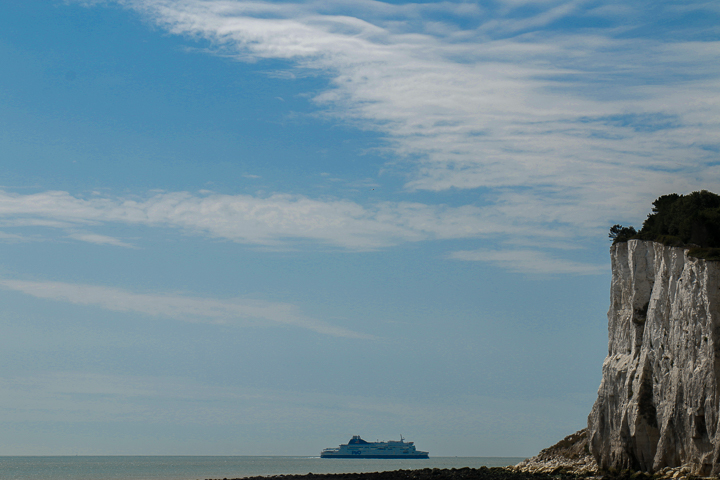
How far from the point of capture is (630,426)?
1911 inches

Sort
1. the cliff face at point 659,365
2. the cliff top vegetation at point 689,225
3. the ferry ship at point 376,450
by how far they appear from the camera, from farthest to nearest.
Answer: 1. the ferry ship at point 376,450
2. the cliff top vegetation at point 689,225
3. the cliff face at point 659,365

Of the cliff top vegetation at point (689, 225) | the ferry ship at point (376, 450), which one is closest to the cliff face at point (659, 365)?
the cliff top vegetation at point (689, 225)

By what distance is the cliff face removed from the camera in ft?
134

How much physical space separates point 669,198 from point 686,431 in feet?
70.4

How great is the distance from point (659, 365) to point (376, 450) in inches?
4870

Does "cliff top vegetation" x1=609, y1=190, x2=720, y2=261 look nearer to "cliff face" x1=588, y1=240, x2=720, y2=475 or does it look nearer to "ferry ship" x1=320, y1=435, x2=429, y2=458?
"cliff face" x1=588, y1=240, x2=720, y2=475

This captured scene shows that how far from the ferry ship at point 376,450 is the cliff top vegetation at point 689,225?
117 meters

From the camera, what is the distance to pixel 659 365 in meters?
46.8

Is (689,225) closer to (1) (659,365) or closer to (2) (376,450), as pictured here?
(1) (659,365)

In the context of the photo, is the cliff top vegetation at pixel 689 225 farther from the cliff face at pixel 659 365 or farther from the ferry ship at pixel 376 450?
the ferry ship at pixel 376 450

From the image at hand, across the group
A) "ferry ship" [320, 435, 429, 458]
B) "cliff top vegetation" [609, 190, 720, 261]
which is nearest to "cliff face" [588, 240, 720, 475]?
"cliff top vegetation" [609, 190, 720, 261]

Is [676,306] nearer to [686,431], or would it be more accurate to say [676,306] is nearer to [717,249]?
[717,249]

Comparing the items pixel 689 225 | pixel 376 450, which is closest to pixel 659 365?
pixel 689 225

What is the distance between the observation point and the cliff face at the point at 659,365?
40969mm
